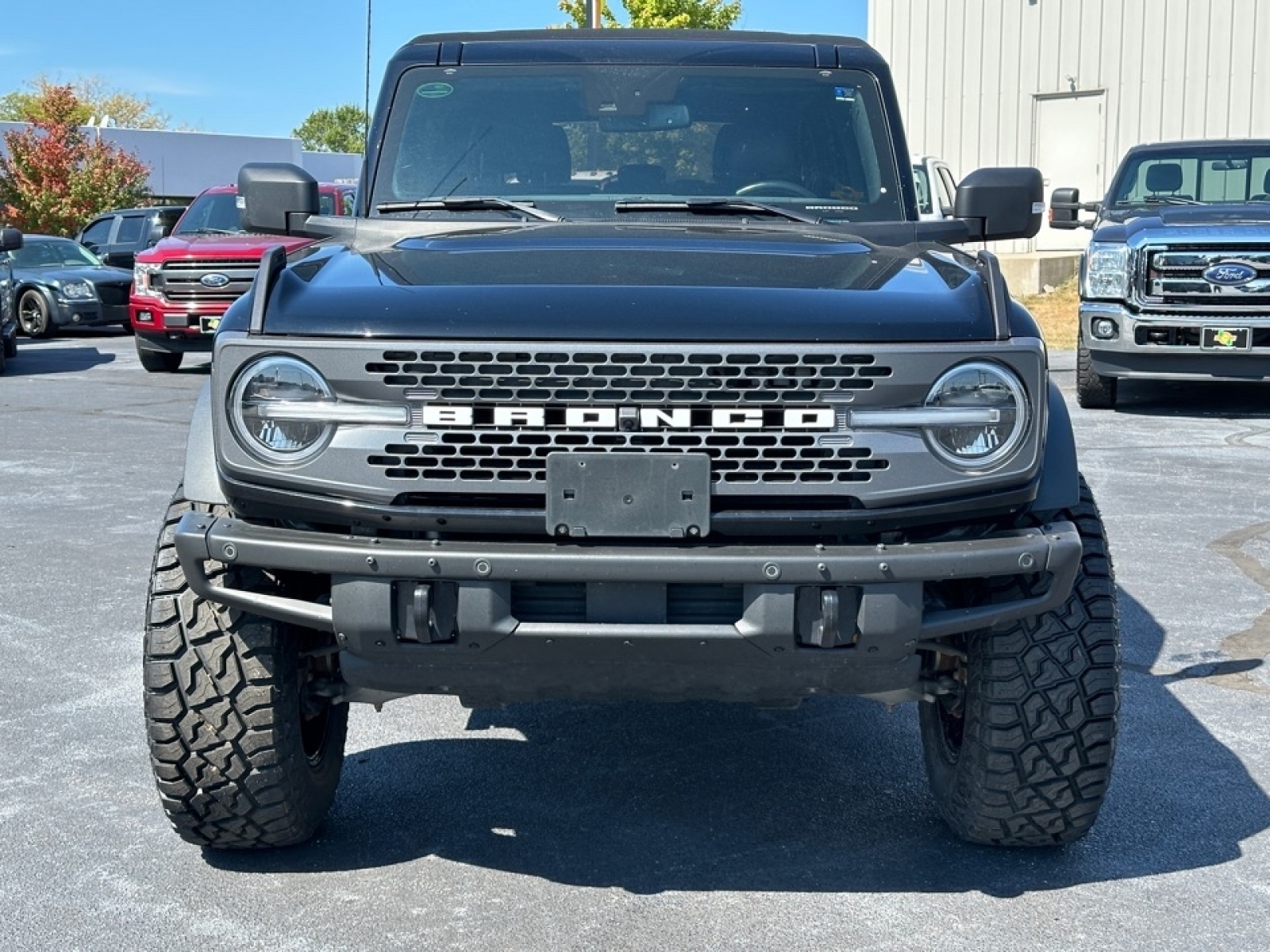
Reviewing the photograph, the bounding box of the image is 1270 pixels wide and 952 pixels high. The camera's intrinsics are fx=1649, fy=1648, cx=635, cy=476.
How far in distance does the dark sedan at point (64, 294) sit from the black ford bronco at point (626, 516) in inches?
682

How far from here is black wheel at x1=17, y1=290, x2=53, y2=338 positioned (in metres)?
19.9

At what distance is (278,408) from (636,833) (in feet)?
4.45

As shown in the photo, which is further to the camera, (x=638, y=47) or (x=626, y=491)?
(x=638, y=47)

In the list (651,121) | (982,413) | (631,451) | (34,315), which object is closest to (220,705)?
(631,451)

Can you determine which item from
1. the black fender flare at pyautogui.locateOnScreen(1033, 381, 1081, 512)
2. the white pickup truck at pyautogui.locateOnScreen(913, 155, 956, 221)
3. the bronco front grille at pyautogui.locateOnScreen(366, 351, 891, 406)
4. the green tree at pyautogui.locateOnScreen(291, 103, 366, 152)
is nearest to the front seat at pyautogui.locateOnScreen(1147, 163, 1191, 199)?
the white pickup truck at pyautogui.locateOnScreen(913, 155, 956, 221)

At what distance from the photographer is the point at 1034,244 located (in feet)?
85.1

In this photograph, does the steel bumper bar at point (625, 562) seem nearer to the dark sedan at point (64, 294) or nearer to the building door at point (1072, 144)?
the dark sedan at point (64, 294)

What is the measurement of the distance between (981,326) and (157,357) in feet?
45.5

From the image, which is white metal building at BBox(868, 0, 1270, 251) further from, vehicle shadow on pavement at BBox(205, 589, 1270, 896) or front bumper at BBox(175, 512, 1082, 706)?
front bumper at BBox(175, 512, 1082, 706)

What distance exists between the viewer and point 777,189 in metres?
4.62

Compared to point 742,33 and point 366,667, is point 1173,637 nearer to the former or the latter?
point 742,33

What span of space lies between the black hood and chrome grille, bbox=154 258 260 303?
37.9 feet

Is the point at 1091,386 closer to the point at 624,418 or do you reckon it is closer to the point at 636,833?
the point at 636,833

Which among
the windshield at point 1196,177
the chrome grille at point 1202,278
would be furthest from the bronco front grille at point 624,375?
the windshield at point 1196,177
